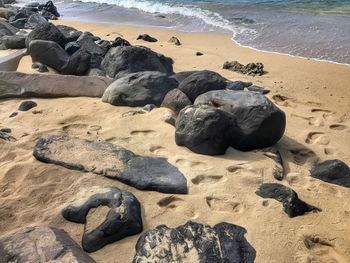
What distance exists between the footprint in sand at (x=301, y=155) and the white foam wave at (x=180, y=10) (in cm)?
599

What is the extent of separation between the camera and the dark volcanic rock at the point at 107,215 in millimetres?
2623

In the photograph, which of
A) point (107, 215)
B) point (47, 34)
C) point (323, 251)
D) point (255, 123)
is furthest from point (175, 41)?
point (323, 251)

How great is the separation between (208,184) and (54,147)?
1363mm

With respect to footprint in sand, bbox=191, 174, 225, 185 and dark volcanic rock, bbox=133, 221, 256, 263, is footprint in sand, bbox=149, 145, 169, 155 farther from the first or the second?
dark volcanic rock, bbox=133, 221, 256, 263

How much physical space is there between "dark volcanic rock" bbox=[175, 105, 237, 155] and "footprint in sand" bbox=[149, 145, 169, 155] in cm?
19

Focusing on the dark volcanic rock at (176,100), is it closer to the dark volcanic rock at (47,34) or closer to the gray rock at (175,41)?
the dark volcanic rock at (47,34)

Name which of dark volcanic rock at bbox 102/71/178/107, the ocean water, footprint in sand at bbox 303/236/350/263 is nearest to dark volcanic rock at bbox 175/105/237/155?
dark volcanic rock at bbox 102/71/178/107

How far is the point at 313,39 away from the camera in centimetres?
809

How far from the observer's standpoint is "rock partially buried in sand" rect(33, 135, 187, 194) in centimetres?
323

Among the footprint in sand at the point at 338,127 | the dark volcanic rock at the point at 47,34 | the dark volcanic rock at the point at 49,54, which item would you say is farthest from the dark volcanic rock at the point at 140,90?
the dark volcanic rock at the point at 47,34

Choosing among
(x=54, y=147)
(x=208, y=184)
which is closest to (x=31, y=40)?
(x=54, y=147)

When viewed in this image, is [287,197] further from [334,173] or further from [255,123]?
[255,123]

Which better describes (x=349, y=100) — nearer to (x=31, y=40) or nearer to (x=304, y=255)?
(x=304, y=255)

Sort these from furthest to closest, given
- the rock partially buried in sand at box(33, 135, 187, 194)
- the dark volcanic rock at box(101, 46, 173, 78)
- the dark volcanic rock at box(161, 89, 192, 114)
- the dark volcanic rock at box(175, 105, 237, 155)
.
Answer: the dark volcanic rock at box(101, 46, 173, 78) → the dark volcanic rock at box(161, 89, 192, 114) → the dark volcanic rock at box(175, 105, 237, 155) → the rock partially buried in sand at box(33, 135, 187, 194)
